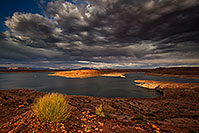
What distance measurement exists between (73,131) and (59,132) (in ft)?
2.24

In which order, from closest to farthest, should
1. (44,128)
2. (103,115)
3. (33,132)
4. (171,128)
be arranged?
(33,132)
(44,128)
(171,128)
(103,115)

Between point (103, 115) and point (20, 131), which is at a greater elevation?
point (20, 131)

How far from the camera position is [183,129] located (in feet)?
16.6

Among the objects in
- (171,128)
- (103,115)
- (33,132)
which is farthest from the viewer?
(103,115)

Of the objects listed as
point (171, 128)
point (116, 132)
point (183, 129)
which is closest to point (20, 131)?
point (116, 132)

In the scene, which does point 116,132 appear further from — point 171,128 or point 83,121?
point 171,128

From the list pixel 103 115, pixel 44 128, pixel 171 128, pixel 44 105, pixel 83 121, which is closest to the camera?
pixel 44 128

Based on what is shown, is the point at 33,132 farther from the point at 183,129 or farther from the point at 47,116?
the point at 183,129

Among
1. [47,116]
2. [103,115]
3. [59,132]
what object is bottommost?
[103,115]

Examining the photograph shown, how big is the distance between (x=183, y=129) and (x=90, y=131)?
5.02 metres

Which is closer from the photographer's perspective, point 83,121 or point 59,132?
point 59,132

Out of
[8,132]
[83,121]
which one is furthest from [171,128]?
[8,132]

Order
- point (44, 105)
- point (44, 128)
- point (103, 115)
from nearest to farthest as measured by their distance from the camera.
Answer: point (44, 128) → point (44, 105) → point (103, 115)

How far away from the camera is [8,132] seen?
4.69 meters
